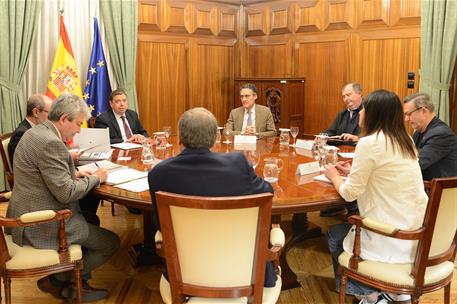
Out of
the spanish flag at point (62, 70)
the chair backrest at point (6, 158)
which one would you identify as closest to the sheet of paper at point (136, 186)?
the chair backrest at point (6, 158)

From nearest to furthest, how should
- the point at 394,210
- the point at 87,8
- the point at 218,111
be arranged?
the point at 394,210 → the point at 87,8 → the point at 218,111

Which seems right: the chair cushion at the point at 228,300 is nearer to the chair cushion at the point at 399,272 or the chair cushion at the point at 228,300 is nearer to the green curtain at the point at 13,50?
the chair cushion at the point at 399,272

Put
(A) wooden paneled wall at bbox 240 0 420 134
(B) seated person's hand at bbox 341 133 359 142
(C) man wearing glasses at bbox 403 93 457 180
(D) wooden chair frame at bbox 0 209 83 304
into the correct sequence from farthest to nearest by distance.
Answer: (A) wooden paneled wall at bbox 240 0 420 134
(B) seated person's hand at bbox 341 133 359 142
(C) man wearing glasses at bbox 403 93 457 180
(D) wooden chair frame at bbox 0 209 83 304

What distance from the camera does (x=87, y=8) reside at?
18.2 ft

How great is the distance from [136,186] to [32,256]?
0.61m

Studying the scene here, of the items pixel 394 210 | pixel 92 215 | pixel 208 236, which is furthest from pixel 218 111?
pixel 208 236

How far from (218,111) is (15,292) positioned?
13.7 ft

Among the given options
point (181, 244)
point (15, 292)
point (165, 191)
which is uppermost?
point (165, 191)

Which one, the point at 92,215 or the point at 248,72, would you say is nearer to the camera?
the point at 92,215

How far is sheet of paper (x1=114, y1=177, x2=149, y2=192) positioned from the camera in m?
2.49

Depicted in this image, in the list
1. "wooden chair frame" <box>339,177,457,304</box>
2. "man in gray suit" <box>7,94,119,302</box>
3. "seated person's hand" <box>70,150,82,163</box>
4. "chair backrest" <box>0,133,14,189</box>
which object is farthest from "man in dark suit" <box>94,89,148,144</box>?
"wooden chair frame" <box>339,177,457,304</box>

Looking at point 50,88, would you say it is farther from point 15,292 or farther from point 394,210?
point 394,210

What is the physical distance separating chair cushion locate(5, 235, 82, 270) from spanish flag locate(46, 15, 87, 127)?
3071 millimetres

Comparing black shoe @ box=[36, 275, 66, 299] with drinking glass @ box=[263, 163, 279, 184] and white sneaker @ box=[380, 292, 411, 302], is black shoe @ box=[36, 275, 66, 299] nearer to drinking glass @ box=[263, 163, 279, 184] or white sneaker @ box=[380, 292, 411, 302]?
drinking glass @ box=[263, 163, 279, 184]
